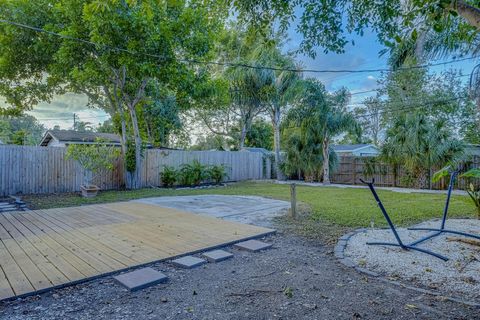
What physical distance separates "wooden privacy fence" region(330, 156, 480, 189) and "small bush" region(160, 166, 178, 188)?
7194 mm

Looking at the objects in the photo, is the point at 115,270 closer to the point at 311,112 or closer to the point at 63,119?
the point at 311,112

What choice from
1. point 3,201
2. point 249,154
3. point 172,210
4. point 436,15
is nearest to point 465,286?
point 436,15

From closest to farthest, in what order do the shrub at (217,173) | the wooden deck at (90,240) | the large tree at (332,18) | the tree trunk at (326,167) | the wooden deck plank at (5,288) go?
the wooden deck plank at (5,288), the wooden deck at (90,240), the large tree at (332,18), the shrub at (217,173), the tree trunk at (326,167)

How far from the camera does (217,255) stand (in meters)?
3.42

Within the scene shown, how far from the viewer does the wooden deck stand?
2.81 meters

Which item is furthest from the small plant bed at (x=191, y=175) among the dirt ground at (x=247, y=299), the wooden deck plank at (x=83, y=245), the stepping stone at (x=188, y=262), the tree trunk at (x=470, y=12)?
the tree trunk at (x=470, y=12)

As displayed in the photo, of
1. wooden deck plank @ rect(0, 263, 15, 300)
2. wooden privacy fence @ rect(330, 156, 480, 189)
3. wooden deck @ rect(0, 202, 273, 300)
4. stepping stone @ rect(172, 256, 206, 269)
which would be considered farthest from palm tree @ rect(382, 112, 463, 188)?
wooden deck plank @ rect(0, 263, 15, 300)

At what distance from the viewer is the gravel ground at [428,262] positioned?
106 inches

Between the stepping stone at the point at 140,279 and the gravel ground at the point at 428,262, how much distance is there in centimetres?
210

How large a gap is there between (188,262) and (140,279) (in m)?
0.59

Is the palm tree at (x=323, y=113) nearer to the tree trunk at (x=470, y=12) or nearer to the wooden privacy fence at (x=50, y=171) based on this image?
the wooden privacy fence at (x=50, y=171)

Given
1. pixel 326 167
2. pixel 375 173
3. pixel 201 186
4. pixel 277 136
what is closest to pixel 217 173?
pixel 201 186

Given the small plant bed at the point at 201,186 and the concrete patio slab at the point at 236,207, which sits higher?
the small plant bed at the point at 201,186

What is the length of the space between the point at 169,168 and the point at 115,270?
29.8 feet
